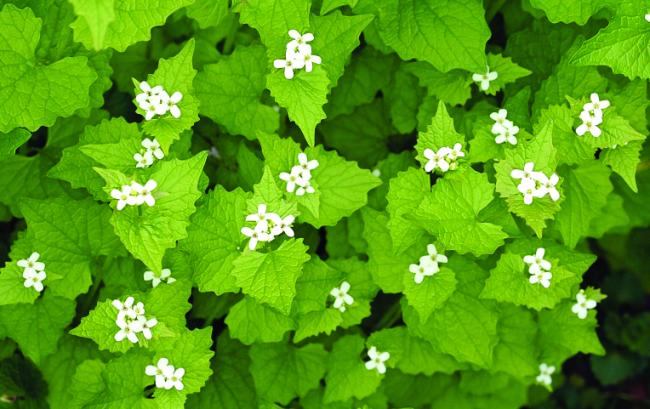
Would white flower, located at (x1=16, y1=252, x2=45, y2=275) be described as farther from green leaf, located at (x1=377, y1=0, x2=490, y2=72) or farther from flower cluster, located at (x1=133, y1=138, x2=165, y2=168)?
green leaf, located at (x1=377, y1=0, x2=490, y2=72)

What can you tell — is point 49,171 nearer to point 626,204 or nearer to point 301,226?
point 301,226

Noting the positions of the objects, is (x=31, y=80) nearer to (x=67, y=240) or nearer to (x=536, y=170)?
(x=67, y=240)

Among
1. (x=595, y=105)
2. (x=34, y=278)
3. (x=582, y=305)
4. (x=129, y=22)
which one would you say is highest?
(x=129, y=22)

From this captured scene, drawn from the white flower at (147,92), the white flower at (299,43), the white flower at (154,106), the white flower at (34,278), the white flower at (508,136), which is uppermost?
the white flower at (299,43)

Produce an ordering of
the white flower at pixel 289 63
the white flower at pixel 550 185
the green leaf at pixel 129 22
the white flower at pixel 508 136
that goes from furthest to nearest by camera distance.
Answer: the white flower at pixel 508 136, the white flower at pixel 289 63, the white flower at pixel 550 185, the green leaf at pixel 129 22

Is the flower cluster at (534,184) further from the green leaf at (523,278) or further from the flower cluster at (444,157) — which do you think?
the green leaf at (523,278)

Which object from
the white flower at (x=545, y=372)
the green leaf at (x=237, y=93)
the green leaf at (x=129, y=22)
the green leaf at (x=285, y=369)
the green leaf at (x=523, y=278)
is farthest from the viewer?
the white flower at (x=545, y=372)

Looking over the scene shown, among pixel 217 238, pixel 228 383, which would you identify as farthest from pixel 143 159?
pixel 228 383

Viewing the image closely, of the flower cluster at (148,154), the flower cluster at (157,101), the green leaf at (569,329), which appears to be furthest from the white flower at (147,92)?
the green leaf at (569,329)
